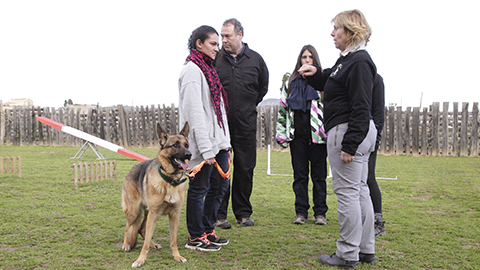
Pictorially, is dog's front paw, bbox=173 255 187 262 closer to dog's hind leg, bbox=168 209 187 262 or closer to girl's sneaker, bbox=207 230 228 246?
dog's hind leg, bbox=168 209 187 262

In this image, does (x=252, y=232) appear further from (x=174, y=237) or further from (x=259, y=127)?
(x=259, y=127)

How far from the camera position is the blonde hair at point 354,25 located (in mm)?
2982

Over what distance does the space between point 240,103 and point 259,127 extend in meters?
11.7

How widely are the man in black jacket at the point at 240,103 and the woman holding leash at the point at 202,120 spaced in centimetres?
81

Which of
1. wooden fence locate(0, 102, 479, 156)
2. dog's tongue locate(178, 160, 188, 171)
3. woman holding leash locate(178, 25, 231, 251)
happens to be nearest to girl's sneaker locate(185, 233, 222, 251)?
woman holding leash locate(178, 25, 231, 251)

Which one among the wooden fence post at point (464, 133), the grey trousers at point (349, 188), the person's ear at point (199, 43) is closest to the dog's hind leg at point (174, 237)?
the grey trousers at point (349, 188)

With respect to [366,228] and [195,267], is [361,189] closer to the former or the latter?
[366,228]

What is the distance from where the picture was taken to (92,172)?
736 cm

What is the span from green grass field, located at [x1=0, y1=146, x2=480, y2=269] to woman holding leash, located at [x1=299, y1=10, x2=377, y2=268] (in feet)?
0.92

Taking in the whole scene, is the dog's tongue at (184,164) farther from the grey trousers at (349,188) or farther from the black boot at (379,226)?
the black boot at (379,226)

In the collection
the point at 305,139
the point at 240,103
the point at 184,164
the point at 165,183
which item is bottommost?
the point at 165,183

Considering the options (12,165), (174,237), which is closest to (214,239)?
(174,237)

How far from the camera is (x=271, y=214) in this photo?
17.3ft

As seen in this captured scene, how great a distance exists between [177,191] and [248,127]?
1634 mm
